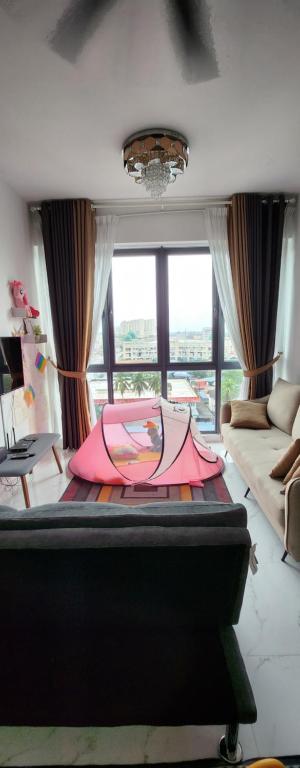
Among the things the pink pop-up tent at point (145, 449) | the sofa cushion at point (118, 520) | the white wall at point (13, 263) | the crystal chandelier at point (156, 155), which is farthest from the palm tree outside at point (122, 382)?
the sofa cushion at point (118, 520)

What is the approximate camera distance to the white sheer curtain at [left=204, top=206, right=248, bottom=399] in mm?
3322

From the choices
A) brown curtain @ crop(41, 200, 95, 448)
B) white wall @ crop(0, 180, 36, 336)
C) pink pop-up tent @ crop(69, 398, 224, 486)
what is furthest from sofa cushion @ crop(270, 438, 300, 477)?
white wall @ crop(0, 180, 36, 336)

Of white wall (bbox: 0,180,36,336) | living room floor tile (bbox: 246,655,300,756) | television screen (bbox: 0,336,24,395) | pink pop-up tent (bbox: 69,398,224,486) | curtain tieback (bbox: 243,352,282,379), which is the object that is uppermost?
white wall (bbox: 0,180,36,336)

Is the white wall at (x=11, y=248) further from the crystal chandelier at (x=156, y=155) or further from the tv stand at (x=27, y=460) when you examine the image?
the crystal chandelier at (x=156, y=155)

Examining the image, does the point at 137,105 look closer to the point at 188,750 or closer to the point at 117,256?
the point at 117,256

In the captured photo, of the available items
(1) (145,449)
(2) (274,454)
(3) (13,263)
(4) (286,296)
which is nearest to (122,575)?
(2) (274,454)

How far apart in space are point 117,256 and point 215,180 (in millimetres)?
1246

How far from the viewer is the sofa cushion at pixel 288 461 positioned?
6.50ft

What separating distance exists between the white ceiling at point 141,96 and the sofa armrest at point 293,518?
2.00 m

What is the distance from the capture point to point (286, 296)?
3479 millimetres

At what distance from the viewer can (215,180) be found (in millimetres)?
2881

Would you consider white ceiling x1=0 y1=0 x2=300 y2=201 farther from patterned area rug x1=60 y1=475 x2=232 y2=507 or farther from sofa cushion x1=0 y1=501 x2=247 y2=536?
patterned area rug x1=60 y1=475 x2=232 y2=507

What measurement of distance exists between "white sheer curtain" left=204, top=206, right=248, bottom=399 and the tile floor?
2316mm

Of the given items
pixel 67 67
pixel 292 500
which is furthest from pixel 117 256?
pixel 292 500
